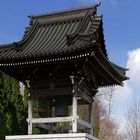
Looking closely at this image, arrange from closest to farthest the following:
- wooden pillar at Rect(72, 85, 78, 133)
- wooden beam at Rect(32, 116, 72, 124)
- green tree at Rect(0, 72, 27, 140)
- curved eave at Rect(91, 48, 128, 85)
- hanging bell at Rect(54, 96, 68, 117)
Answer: curved eave at Rect(91, 48, 128, 85), wooden pillar at Rect(72, 85, 78, 133), wooden beam at Rect(32, 116, 72, 124), hanging bell at Rect(54, 96, 68, 117), green tree at Rect(0, 72, 27, 140)

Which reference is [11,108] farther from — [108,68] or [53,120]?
[108,68]

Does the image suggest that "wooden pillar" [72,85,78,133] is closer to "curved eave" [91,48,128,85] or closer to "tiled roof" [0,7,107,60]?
"curved eave" [91,48,128,85]

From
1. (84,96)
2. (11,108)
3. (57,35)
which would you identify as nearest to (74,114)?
(84,96)

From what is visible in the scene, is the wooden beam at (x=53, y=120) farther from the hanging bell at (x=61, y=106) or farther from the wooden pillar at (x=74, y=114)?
the hanging bell at (x=61, y=106)

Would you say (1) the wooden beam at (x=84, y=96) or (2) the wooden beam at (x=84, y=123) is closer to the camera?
(2) the wooden beam at (x=84, y=123)

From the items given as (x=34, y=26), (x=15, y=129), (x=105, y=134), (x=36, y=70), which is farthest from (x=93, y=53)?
(x=105, y=134)

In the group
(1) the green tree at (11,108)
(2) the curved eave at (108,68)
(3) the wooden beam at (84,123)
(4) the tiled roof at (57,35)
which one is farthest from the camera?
(1) the green tree at (11,108)

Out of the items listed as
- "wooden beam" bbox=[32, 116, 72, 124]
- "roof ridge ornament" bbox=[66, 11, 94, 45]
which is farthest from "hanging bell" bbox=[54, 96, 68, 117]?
"roof ridge ornament" bbox=[66, 11, 94, 45]

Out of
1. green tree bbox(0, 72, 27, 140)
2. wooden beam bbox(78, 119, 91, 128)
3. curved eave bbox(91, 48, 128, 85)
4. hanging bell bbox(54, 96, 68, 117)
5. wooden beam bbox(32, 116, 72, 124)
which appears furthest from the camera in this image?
green tree bbox(0, 72, 27, 140)

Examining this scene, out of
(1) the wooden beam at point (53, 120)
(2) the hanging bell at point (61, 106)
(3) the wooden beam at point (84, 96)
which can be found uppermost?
(3) the wooden beam at point (84, 96)

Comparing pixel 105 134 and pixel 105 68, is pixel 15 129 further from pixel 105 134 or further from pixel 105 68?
pixel 105 134

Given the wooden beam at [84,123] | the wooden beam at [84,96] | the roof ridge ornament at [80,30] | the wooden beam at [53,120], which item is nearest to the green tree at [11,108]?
the wooden beam at [53,120]

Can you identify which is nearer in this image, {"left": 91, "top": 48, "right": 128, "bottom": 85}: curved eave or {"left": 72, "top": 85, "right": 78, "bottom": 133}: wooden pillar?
{"left": 91, "top": 48, "right": 128, "bottom": 85}: curved eave

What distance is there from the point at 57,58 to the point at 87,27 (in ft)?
7.18
